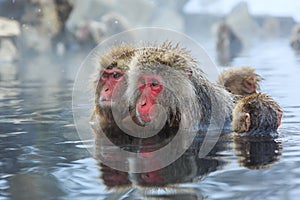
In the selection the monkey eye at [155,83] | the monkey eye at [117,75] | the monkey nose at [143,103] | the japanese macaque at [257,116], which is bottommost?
the japanese macaque at [257,116]

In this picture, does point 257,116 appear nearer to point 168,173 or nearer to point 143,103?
point 143,103

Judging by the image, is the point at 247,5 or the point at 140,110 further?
the point at 247,5

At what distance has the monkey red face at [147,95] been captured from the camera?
3.63m

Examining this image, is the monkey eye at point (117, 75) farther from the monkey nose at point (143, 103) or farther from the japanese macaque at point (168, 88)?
the monkey nose at point (143, 103)

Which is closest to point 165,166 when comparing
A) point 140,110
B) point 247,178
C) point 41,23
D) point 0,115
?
point 247,178

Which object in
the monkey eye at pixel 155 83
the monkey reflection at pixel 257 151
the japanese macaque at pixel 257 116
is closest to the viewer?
the monkey reflection at pixel 257 151

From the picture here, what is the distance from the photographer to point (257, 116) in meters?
3.92

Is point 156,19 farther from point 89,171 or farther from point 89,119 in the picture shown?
point 89,171

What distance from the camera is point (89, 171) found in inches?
111

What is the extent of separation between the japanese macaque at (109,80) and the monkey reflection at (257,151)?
0.91 metres

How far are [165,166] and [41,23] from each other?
51.3 feet

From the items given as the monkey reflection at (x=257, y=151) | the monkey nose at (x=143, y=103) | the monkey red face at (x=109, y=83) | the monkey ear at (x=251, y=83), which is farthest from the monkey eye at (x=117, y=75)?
the monkey ear at (x=251, y=83)

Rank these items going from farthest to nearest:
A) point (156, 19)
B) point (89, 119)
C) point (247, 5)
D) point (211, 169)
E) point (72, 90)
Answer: point (247, 5)
point (156, 19)
point (72, 90)
point (89, 119)
point (211, 169)

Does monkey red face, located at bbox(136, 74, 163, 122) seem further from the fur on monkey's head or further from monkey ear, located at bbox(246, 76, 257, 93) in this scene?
monkey ear, located at bbox(246, 76, 257, 93)
